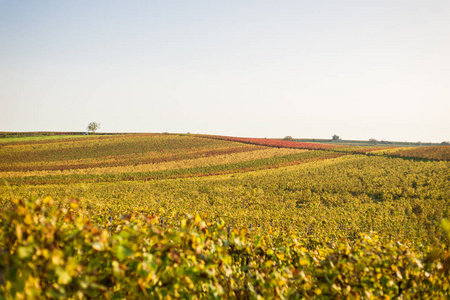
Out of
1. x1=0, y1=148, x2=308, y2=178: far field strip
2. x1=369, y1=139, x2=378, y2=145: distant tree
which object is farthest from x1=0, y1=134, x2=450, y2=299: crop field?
x1=369, y1=139, x2=378, y2=145: distant tree

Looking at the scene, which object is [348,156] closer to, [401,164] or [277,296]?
[401,164]

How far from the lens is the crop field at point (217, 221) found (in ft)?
9.58

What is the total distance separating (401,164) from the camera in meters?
39.8

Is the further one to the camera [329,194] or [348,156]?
[348,156]

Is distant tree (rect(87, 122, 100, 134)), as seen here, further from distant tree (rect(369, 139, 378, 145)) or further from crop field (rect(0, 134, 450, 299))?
distant tree (rect(369, 139, 378, 145))

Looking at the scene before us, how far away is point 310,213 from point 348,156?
34.7 m

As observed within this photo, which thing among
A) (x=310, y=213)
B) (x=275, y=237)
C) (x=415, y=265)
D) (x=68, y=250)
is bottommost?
(x=310, y=213)

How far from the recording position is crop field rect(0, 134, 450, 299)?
2920 mm

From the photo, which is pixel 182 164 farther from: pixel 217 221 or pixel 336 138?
pixel 336 138

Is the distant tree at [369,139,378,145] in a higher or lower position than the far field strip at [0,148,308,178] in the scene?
higher

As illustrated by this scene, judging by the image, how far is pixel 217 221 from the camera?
4.31 metres

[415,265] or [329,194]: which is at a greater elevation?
[415,265]

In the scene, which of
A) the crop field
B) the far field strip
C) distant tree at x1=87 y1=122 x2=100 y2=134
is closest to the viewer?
the crop field

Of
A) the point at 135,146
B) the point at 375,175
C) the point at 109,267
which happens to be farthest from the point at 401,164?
the point at 135,146
